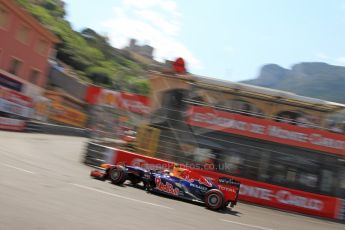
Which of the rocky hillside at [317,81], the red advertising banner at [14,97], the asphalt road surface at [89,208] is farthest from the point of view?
the rocky hillside at [317,81]

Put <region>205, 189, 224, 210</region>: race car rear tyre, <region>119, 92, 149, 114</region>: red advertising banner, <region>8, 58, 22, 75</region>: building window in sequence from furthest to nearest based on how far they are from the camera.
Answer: <region>8, 58, 22, 75</region>: building window
<region>119, 92, 149, 114</region>: red advertising banner
<region>205, 189, 224, 210</region>: race car rear tyre

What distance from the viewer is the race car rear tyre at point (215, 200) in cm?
1218

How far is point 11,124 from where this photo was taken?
2914 cm

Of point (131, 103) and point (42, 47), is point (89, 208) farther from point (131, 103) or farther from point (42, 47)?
point (42, 47)

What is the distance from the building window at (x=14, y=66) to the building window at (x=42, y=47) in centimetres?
449

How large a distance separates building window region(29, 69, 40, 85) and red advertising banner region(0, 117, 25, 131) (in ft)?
47.8

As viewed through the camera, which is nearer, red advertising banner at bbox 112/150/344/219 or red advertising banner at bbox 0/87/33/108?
red advertising banner at bbox 112/150/344/219

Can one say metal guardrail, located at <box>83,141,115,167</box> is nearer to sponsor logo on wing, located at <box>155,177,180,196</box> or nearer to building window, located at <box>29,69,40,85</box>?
sponsor logo on wing, located at <box>155,177,180,196</box>

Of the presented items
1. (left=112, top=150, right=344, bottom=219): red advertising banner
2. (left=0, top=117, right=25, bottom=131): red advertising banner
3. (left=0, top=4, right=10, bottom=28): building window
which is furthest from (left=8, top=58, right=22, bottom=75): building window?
(left=112, top=150, right=344, bottom=219): red advertising banner

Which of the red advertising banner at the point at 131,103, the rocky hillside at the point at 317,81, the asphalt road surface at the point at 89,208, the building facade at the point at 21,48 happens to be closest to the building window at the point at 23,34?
the building facade at the point at 21,48

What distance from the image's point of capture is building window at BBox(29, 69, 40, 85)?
44.1 metres

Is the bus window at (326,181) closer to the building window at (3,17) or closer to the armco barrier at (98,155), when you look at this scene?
the armco barrier at (98,155)

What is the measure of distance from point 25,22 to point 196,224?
35993mm

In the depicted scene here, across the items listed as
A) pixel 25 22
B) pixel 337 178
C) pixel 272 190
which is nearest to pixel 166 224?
pixel 272 190
